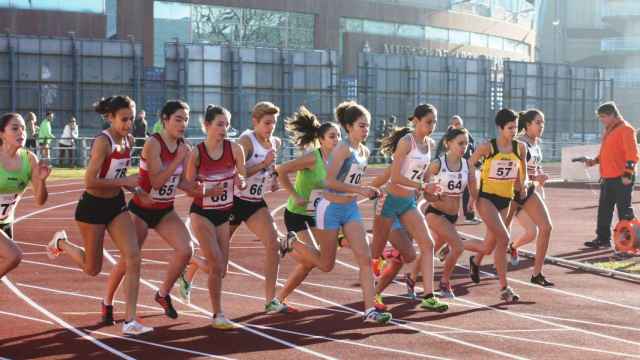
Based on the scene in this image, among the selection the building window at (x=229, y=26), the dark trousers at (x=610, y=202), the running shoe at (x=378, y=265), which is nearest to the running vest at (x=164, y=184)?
the running shoe at (x=378, y=265)

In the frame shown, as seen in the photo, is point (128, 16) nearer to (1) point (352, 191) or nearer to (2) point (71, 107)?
(2) point (71, 107)

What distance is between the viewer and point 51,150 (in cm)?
3869

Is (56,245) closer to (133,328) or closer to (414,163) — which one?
(133,328)

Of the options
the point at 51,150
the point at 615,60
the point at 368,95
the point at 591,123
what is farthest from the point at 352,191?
the point at 615,60

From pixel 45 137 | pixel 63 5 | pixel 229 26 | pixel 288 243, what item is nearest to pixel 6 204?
pixel 288 243

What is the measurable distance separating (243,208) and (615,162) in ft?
26.6

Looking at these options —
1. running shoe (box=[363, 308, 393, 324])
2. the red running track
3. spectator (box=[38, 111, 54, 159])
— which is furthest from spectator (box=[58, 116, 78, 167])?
running shoe (box=[363, 308, 393, 324])

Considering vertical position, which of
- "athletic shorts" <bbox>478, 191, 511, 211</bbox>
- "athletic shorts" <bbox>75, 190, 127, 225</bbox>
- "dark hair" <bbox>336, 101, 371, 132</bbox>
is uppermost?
"dark hair" <bbox>336, 101, 371, 132</bbox>

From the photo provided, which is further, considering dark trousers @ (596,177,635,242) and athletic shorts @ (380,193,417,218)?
dark trousers @ (596,177,635,242)

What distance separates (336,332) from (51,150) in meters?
30.2

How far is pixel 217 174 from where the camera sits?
9.98 meters

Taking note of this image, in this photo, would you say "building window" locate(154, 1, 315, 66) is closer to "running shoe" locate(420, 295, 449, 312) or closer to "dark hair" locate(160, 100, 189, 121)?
"running shoe" locate(420, 295, 449, 312)

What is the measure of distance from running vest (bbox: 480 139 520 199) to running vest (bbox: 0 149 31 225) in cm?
485

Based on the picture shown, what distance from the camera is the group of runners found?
32.1 feet
